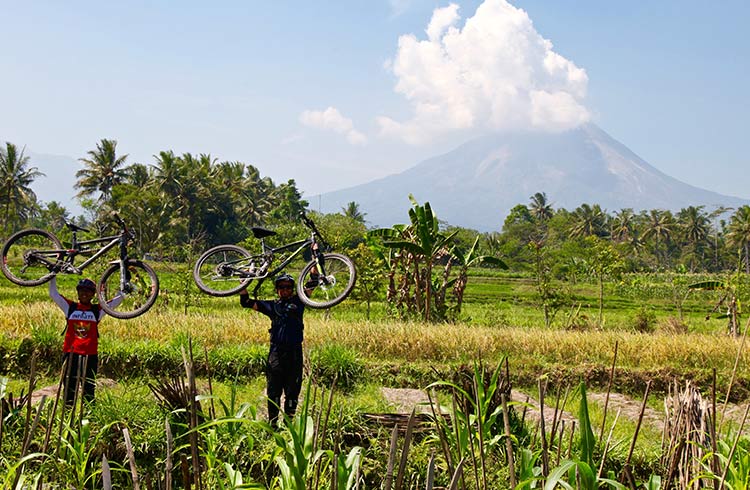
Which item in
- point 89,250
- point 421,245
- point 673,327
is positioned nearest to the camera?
point 89,250

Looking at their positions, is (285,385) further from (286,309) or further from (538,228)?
(538,228)

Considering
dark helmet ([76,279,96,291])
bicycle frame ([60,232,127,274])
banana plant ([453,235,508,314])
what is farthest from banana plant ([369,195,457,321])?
dark helmet ([76,279,96,291])

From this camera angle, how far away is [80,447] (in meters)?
3.90

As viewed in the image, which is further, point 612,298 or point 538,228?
point 538,228

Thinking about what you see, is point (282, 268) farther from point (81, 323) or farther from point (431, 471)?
point (431, 471)

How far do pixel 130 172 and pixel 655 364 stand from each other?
4435cm

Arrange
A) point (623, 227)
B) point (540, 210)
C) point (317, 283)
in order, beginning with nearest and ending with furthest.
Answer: point (317, 283)
point (623, 227)
point (540, 210)

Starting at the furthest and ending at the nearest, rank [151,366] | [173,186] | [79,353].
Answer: [173,186], [151,366], [79,353]

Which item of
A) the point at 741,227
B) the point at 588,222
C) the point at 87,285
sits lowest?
the point at 87,285

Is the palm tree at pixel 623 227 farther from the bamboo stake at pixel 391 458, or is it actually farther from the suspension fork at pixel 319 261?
the bamboo stake at pixel 391 458

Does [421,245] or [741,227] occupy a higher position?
[741,227]

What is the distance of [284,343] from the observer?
5.74 meters

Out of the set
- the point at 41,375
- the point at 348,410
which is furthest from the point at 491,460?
the point at 41,375

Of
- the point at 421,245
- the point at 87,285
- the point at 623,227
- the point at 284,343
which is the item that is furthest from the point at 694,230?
the point at 87,285
